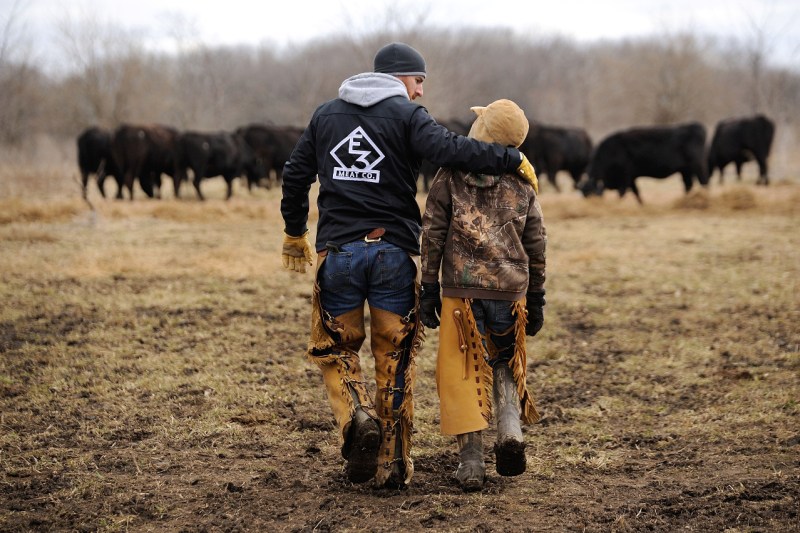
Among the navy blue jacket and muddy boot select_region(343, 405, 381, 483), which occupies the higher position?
the navy blue jacket

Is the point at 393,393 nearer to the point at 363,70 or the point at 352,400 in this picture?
the point at 352,400

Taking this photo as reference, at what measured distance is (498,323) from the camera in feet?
11.8

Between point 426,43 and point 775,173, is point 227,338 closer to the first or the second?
point 426,43

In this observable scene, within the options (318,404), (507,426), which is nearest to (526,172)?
(507,426)

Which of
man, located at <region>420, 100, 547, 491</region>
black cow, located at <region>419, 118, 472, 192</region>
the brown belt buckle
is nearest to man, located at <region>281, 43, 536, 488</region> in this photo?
the brown belt buckle

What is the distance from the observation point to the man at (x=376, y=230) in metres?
3.42

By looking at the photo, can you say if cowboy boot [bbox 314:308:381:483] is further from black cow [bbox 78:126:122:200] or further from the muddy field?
black cow [bbox 78:126:122:200]

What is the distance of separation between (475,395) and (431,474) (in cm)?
54

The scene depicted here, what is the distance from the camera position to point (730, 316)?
7180 mm

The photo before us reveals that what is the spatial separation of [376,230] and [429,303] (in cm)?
42

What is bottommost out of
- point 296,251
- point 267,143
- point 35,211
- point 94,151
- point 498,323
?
point 498,323

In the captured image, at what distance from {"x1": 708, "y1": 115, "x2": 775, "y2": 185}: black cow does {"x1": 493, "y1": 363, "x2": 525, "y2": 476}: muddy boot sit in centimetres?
2070

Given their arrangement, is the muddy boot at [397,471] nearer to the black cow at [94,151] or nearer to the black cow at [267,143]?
the black cow at [94,151]

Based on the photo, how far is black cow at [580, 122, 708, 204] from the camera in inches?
688
